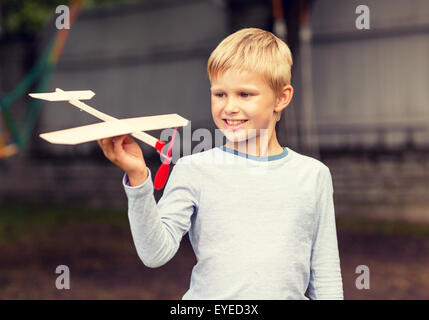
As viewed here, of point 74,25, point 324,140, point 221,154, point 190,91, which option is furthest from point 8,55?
point 221,154

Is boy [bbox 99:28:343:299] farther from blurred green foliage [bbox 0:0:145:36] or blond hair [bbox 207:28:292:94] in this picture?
blurred green foliage [bbox 0:0:145:36]

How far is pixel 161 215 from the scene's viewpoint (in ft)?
4.81

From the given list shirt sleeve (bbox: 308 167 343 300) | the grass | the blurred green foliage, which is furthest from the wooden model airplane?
the blurred green foliage

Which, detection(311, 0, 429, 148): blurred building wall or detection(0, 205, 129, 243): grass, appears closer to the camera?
detection(0, 205, 129, 243): grass

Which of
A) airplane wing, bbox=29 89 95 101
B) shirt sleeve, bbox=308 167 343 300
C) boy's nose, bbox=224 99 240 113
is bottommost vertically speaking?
shirt sleeve, bbox=308 167 343 300

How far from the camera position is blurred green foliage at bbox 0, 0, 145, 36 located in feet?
32.6

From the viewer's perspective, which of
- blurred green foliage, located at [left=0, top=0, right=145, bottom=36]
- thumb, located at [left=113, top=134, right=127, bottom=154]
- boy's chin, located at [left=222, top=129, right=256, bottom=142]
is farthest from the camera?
blurred green foliage, located at [left=0, top=0, right=145, bottom=36]

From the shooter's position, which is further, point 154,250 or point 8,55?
point 8,55

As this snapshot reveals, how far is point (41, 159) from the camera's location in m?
9.44

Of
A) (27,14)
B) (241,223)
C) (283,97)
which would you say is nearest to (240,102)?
(283,97)

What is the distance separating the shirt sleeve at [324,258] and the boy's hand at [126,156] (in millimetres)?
540

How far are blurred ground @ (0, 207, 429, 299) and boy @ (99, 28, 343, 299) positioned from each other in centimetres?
307

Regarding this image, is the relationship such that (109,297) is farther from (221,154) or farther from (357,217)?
(357,217)

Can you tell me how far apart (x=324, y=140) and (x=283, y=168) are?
21.1 feet
